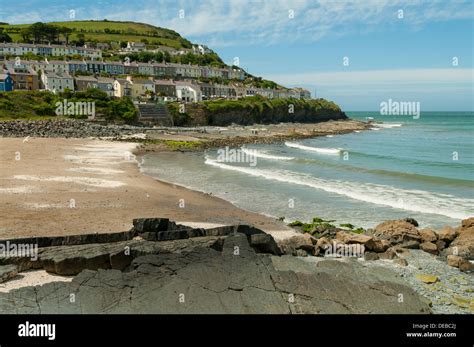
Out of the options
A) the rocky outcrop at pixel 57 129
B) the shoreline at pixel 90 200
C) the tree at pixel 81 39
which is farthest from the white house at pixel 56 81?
the shoreline at pixel 90 200

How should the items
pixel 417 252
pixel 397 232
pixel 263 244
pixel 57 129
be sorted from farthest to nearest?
pixel 57 129 → pixel 397 232 → pixel 417 252 → pixel 263 244

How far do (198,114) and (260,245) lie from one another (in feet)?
247

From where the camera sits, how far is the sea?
1941 centimetres

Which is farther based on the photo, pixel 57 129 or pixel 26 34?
pixel 26 34

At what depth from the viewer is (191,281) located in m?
9.31

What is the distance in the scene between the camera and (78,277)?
9.33 meters

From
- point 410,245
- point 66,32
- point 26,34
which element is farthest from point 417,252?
point 66,32

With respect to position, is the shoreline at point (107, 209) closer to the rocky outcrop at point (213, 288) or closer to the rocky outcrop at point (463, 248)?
the rocky outcrop at point (463, 248)

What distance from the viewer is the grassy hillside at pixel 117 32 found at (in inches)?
5906

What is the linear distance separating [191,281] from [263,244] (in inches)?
134

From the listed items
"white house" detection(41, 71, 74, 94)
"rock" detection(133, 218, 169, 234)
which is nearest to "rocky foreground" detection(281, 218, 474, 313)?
"rock" detection(133, 218, 169, 234)

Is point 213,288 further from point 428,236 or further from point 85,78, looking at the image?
point 85,78

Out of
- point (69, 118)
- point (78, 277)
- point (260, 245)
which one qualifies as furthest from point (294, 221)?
point (69, 118)
